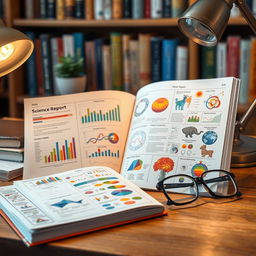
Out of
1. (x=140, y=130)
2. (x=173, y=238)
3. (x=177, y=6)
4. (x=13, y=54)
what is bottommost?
(x=173, y=238)

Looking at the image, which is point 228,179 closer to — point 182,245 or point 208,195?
point 208,195

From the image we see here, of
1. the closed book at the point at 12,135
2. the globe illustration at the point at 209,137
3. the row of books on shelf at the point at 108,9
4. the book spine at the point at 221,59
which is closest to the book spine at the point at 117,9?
the row of books on shelf at the point at 108,9

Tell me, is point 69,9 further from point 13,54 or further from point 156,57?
point 13,54

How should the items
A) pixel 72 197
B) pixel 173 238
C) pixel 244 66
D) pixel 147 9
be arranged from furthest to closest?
pixel 147 9, pixel 244 66, pixel 72 197, pixel 173 238

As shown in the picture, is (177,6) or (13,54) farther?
(177,6)

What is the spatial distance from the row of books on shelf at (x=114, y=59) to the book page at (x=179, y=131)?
114 centimetres

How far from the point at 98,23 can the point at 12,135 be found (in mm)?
1207

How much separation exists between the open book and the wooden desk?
0.15m

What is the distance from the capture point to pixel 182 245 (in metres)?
0.90

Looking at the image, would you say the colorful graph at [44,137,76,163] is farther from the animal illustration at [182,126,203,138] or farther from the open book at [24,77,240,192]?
the animal illustration at [182,126,203,138]

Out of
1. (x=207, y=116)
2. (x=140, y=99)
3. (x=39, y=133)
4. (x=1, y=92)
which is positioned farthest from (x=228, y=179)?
(x=1, y=92)

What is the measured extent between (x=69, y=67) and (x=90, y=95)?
3.41ft

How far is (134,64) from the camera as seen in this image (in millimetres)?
2477

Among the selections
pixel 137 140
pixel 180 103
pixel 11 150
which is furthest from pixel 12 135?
pixel 180 103
